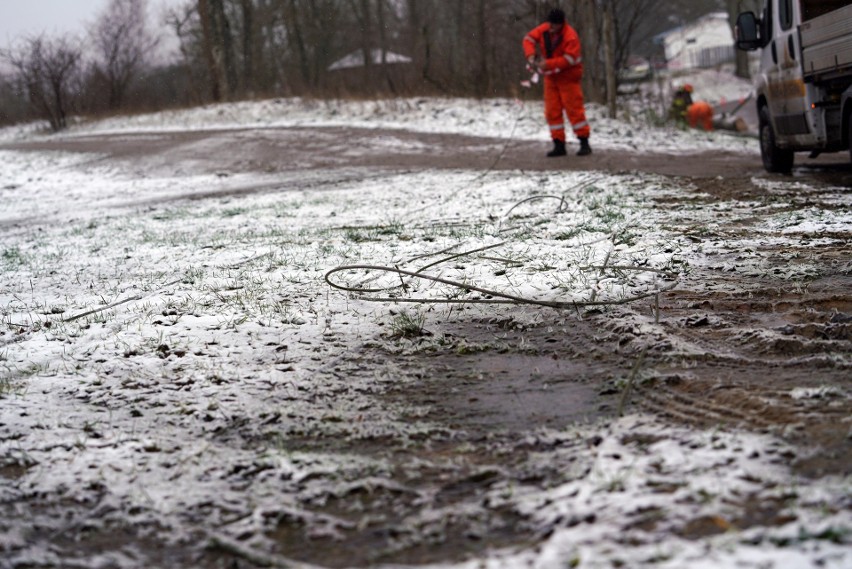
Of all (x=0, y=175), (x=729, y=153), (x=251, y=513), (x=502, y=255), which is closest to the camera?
(x=251, y=513)

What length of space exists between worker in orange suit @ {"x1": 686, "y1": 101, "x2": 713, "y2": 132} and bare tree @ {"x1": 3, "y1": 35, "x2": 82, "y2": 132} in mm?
20570

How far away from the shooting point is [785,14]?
8820 mm

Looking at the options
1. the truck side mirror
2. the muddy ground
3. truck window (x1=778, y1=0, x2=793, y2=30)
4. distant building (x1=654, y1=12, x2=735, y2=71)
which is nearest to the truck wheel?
the truck side mirror

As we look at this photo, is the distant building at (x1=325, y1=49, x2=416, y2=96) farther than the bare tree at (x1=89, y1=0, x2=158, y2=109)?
No

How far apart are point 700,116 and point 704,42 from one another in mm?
59307

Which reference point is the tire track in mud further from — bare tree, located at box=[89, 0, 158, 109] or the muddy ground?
bare tree, located at box=[89, 0, 158, 109]

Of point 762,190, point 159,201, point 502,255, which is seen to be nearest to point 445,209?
point 502,255

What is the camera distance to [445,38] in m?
35.4

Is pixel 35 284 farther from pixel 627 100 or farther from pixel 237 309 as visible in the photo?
pixel 627 100

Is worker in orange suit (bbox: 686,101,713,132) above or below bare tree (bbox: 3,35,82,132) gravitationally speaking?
below

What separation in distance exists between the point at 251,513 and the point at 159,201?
34.5 feet

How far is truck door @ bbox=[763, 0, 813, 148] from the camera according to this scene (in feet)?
27.9

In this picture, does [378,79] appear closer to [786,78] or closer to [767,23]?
[767,23]

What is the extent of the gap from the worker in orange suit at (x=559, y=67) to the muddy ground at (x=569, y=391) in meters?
6.37
